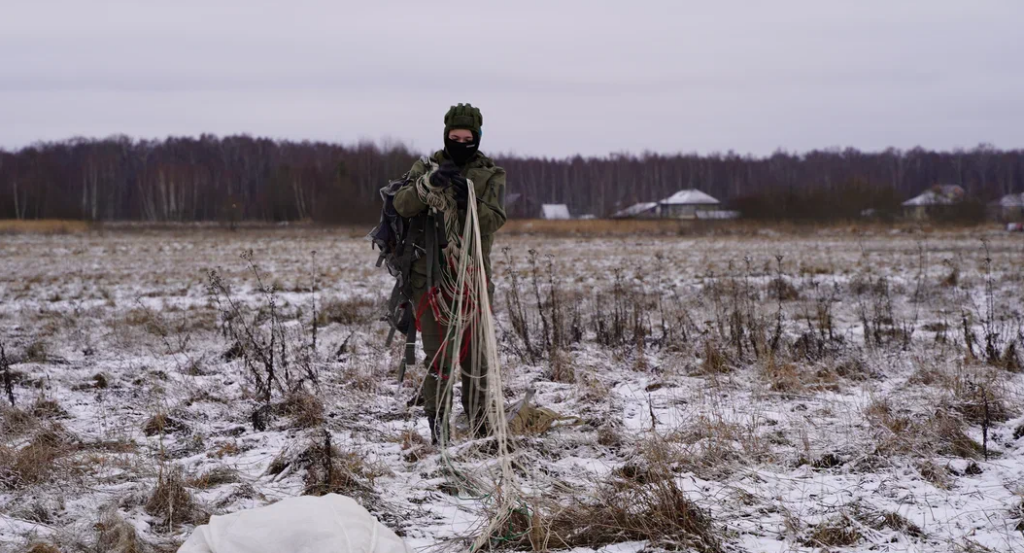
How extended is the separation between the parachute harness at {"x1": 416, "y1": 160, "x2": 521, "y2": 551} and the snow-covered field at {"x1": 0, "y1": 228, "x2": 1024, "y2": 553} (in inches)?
7.8

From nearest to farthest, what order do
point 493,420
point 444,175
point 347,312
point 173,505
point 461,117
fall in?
point 173,505 < point 493,420 < point 444,175 < point 461,117 < point 347,312

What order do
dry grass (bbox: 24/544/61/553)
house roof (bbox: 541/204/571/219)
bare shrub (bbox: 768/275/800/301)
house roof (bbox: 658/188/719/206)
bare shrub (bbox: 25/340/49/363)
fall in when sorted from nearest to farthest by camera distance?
dry grass (bbox: 24/544/61/553) → bare shrub (bbox: 25/340/49/363) → bare shrub (bbox: 768/275/800/301) → house roof (bbox: 541/204/571/219) → house roof (bbox: 658/188/719/206)

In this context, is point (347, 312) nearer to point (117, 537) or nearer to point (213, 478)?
point (213, 478)

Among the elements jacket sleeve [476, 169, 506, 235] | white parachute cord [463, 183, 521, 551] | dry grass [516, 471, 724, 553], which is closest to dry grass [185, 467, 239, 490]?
white parachute cord [463, 183, 521, 551]

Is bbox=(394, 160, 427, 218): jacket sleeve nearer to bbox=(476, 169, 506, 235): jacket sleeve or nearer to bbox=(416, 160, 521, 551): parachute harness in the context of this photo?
bbox=(416, 160, 521, 551): parachute harness

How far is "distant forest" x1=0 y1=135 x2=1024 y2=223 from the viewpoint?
196 ft

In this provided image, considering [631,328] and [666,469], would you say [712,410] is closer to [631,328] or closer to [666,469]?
[666,469]

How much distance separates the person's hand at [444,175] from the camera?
3.74 meters

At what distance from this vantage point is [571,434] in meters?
4.23

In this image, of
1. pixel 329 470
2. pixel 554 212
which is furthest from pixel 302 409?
pixel 554 212

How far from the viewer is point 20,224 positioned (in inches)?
1481

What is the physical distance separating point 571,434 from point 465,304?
3.22 ft

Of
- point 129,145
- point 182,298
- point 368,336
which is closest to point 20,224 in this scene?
point 182,298

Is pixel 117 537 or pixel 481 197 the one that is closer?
pixel 117 537
